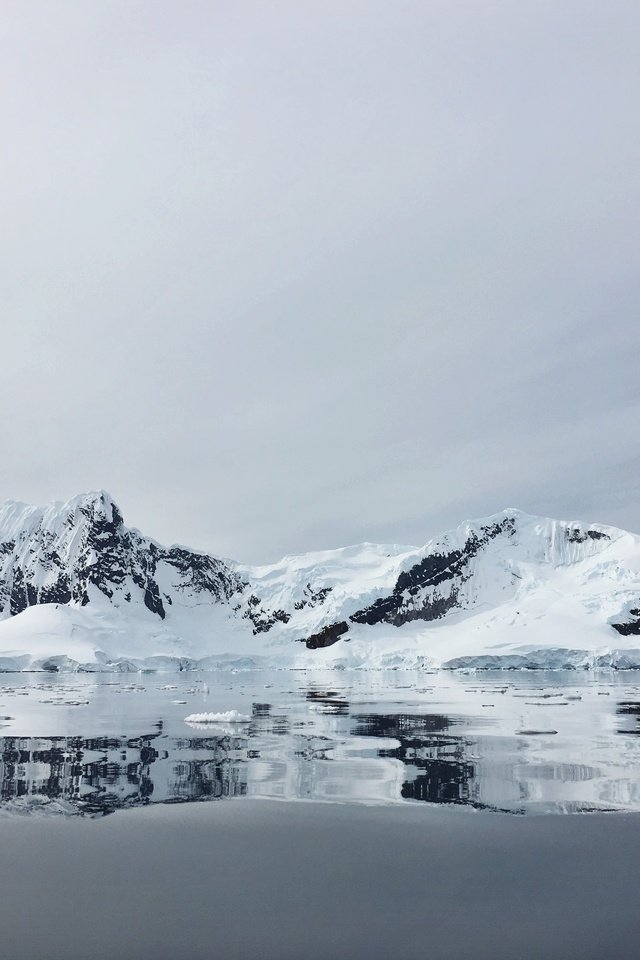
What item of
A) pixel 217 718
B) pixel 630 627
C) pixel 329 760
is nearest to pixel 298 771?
pixel 329 760

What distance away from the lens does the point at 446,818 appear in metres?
12.5

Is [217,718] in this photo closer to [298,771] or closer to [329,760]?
[329,760]

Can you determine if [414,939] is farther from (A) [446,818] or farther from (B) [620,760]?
(B) [620,760]

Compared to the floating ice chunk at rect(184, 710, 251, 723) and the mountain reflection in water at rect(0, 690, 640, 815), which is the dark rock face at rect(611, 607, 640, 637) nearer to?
the floating ice chunk at rect(184, 710, 251, 723)

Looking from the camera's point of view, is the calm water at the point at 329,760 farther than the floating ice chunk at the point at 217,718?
No

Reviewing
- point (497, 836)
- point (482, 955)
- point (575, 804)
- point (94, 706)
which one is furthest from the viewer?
point (94, 706)

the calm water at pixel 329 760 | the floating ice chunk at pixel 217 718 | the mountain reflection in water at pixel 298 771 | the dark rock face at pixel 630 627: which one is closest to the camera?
the mountain reflection in water at pixel 298 771

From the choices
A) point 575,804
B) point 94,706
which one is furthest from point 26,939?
point 94,706

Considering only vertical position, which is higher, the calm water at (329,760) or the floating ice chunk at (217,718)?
the calm water at (329,760)

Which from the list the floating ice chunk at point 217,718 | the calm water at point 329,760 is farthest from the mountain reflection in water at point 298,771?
the floating ice chunk at point 217,718

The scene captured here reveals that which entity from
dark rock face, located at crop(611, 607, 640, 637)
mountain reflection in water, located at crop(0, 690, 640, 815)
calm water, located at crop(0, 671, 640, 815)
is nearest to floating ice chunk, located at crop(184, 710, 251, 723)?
calm water, located at crop(0, 671, 640, 815)

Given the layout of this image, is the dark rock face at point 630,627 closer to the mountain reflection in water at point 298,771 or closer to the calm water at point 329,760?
the calm water at point 329,760

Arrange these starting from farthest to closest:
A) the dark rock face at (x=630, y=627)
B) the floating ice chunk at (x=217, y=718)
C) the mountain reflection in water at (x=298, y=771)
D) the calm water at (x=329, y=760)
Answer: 1. the dark rock face at (x=630, y=627)
2. the floating ice chunk at (x=217, y=718)
3. the calm water at (x=329, y=760)
4. the mountain reflection in water at (x=298, y=771)

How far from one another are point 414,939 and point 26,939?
417 centimetres
